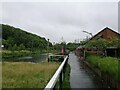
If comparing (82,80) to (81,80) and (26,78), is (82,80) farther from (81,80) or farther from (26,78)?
(26,78)

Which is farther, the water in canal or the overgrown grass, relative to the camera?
the overgrown grass

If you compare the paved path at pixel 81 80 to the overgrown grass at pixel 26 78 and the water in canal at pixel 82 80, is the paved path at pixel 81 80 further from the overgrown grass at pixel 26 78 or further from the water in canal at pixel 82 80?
the overgrown grass at pixel 26 78

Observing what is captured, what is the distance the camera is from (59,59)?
32938 mm

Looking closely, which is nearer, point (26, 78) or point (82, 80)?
point (82, 80)

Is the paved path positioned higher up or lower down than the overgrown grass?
higher up

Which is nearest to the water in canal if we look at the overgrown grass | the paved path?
the paved path

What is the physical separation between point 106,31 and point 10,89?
Result: 47.3m

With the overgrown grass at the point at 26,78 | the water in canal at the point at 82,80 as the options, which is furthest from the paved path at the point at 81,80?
the overgrown grass at the point at 26,78

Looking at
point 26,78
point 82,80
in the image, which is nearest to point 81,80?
point 82,80

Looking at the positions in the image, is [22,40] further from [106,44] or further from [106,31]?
[106,44]

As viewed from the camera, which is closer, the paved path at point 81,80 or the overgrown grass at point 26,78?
the paved path at point 81,80

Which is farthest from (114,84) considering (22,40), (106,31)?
(22,40)

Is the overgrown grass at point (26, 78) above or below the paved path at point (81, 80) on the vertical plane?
below

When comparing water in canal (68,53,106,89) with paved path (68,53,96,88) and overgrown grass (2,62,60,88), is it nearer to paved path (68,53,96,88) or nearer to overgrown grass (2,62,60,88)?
paved path (68,53,96,88)
